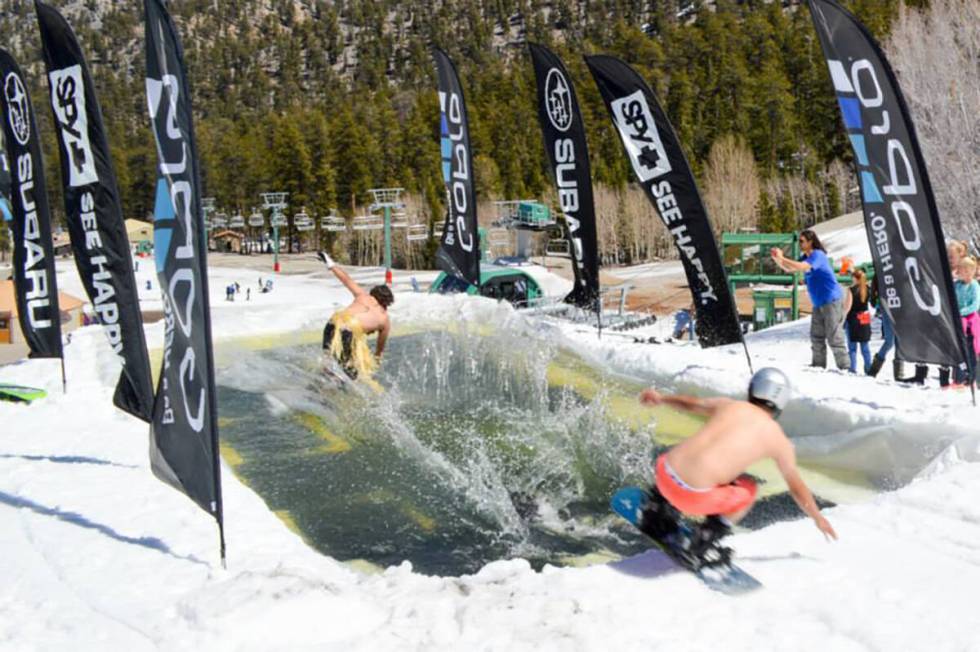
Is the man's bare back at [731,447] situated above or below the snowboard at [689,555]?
above

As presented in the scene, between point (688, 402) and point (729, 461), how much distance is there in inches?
24.2

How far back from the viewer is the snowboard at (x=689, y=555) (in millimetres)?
4430

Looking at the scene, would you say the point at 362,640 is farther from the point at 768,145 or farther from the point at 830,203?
the point at 768,145

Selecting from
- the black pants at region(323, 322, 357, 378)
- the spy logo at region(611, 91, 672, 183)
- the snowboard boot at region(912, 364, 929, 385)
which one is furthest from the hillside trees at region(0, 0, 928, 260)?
the black pants at region(323, 322, 357, 378)

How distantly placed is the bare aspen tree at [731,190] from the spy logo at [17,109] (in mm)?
53986

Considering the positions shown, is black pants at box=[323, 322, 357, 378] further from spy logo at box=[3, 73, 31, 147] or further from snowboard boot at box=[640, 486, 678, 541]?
snowboard boot at box=[640, 486, 678, 541]

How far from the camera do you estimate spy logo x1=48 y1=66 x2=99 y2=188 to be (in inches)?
266

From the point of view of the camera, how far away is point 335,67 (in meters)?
194

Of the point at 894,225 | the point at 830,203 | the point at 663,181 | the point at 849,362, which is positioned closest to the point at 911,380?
the point at 849,362

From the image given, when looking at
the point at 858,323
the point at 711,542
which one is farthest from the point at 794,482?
the point at 858,323

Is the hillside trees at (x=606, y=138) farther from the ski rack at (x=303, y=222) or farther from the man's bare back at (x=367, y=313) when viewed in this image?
the man's bare back at (x=367, y=313)

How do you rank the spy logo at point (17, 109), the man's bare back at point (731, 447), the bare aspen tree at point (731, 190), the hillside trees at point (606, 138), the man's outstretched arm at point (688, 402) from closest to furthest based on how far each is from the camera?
the man's bare back at point (731, 447) → the man's outstretched arm at point (688, 402) → the spy logo at point (17, 109) → the bare aspen tree at point (731, 190) → the hillside trees at point (606, 138)

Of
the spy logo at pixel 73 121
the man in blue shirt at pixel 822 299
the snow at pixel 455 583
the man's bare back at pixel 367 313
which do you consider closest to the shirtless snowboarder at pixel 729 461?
the snow at pixel 455 583

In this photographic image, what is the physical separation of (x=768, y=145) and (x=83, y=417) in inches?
2869
